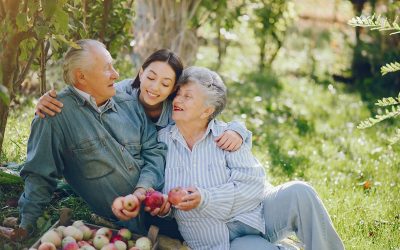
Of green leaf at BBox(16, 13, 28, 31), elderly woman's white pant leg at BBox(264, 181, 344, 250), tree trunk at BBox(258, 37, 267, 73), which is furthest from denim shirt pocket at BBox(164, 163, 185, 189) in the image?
tree trunk at BBox(258, 37, 267, 73)

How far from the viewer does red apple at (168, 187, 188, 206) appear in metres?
3.04

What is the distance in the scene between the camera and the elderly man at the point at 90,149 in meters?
3.11

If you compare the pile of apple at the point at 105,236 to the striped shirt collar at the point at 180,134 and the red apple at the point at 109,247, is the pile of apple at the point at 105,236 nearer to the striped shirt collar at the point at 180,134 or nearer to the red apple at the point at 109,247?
the red apple at the point at 109,247

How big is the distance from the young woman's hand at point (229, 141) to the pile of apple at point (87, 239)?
2.16ft

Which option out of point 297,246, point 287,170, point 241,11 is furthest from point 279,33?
point 297,246

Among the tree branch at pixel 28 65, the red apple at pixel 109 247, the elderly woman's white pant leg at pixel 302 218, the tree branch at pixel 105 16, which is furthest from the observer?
the tree branch at pixel 105 16

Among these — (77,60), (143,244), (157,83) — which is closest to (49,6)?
(77,60)

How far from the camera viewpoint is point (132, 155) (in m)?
3.37

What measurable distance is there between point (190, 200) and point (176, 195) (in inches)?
A: 2.9

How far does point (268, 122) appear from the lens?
643 centimetres

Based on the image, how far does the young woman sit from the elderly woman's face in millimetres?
96

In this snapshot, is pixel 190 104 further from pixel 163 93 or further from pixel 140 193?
pixel 140 193

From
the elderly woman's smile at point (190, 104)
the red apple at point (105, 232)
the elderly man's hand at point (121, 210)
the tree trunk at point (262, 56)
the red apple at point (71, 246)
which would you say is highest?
the elderly woman's smile at point (190, 104)

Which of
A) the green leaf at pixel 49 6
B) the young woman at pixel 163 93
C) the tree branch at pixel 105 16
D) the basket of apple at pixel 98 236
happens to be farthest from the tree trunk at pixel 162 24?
the basket of apple at pixel 98 236
